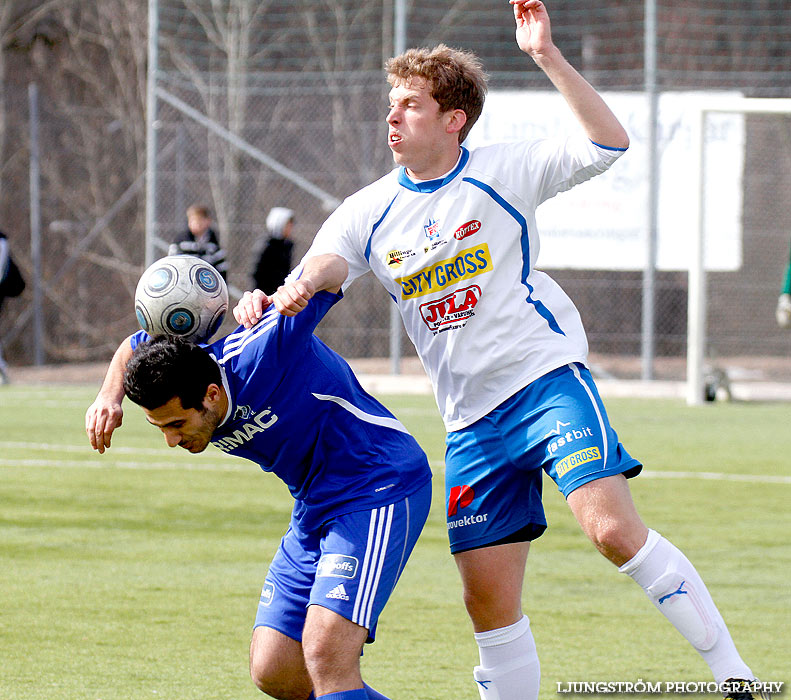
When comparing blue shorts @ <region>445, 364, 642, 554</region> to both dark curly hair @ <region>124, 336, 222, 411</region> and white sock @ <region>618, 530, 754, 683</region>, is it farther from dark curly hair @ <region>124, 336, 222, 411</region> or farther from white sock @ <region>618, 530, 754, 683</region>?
dark curly hair @ <region>124, 336, 222, 411</region>

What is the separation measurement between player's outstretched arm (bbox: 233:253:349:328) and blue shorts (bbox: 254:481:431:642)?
61cm

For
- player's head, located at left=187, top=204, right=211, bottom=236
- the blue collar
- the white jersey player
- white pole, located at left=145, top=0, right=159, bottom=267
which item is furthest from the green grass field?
white pole, located at left=145, top=0, right=159, bottom=267

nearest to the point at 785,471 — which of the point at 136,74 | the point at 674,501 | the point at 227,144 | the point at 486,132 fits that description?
the point at 674,501

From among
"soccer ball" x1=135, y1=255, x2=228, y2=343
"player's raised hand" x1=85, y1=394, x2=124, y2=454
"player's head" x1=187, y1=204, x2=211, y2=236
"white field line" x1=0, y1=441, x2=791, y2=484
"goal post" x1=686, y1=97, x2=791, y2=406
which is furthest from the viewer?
"player's head" x1=187, y1=204, x2=211, y2=236

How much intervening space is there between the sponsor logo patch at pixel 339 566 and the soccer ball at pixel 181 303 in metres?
0.79

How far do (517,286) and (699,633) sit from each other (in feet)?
3.77

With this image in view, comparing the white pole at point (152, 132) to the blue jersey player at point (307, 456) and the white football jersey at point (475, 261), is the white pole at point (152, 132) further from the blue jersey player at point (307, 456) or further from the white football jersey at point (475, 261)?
the blue jersey player at point (307, 456)

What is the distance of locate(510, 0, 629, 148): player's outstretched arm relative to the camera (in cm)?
412

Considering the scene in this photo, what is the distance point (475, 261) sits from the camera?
4234 millimetres

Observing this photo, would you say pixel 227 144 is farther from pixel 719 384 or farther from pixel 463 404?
pixel 463 404

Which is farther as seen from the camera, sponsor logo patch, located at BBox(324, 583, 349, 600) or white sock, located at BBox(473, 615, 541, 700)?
white sock, located at BBox(473, 615, 541, 700)

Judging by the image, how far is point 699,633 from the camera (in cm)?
393

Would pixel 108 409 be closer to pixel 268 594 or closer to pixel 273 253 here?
pixel 268 594

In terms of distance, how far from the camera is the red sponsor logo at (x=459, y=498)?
4.27 m
